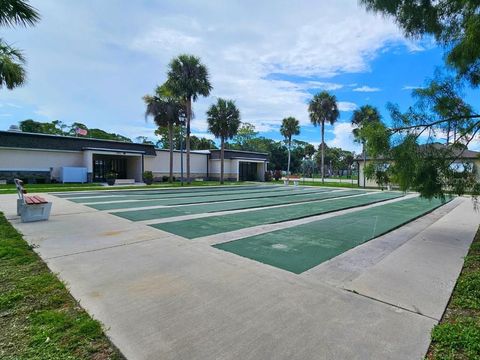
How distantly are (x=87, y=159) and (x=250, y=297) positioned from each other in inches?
1009

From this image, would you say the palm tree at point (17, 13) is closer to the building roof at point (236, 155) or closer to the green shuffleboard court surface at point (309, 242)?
the green shuffleboard court surface at point (309, 242)

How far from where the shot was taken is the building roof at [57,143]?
853 inches

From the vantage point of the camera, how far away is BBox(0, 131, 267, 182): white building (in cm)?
2203

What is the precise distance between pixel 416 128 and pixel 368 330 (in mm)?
4977

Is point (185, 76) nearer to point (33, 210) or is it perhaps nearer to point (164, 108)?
point (164, 108)

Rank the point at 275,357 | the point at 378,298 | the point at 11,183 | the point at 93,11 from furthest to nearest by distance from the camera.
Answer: the point at 11,183
the point at 93,11
the point at 378,298
the point at 275,357

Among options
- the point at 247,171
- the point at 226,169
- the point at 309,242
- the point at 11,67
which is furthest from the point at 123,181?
the point at 309,242

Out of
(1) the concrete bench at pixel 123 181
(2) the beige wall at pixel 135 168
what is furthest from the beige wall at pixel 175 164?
(1) the concrete bench at pixel 123 181

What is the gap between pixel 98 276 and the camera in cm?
393

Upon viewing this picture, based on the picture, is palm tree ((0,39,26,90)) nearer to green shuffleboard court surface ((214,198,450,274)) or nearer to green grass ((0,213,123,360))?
green grass ((0,213,123,360))

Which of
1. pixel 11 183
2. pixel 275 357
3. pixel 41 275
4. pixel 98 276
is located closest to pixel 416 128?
pixel 275 357

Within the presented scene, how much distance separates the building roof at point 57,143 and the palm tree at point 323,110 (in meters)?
19.3

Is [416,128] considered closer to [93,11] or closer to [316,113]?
[93,11]

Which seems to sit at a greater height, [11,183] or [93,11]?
[93,11]
